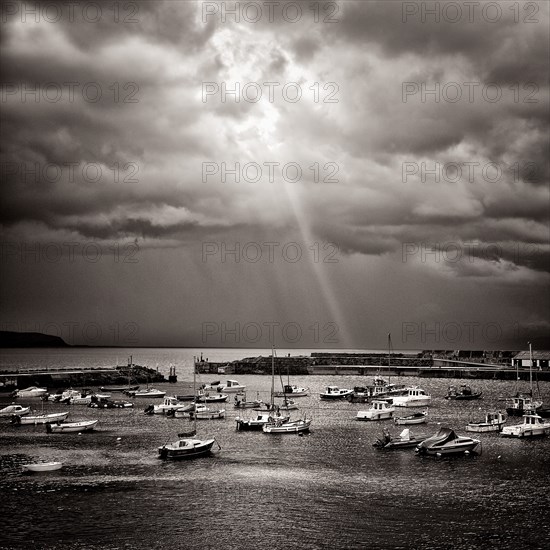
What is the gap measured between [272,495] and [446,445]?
23489 millimetres

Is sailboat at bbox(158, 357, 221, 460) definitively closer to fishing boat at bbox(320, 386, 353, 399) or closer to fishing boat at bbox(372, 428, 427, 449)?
fishing boat at bbox(372, 428, 427, 449)

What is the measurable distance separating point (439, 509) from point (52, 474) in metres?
33.4

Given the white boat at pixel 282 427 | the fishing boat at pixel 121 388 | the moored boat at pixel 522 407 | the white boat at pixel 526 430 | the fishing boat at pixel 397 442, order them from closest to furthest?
the fishing boat at pixel 397 442, the white boat at pixel 526 430, the white boat at pixel 282 427, the moored boat at pixel 522 407, the fishing boat at pixel 121 388

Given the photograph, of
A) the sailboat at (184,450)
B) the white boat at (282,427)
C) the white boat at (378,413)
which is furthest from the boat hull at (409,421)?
the sailboat at (184,450)

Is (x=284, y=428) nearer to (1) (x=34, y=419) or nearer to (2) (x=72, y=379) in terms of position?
(1) (x=34, y=419)

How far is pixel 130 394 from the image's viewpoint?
142500 millimetres

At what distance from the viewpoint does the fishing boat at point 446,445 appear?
65.6m

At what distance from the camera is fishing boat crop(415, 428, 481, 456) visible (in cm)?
6556

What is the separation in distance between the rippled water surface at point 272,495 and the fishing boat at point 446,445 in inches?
50.7

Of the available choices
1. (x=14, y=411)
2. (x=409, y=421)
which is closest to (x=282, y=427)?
(x=409, y=421)

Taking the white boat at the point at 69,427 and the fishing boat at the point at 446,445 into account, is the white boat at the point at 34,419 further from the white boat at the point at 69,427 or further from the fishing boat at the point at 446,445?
the fishing boat at the point at 446,445

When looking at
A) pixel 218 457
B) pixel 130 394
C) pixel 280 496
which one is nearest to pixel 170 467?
pixel 218 457

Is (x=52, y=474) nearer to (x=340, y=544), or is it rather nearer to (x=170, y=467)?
(x=170, y=467)

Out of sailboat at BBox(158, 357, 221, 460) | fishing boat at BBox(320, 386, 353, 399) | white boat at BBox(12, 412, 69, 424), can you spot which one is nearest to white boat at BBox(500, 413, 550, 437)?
sailboat at BBox(158, 357, 221, 460)
